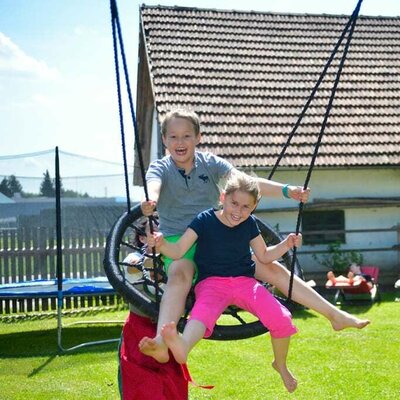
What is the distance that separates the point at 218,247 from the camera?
286 cm

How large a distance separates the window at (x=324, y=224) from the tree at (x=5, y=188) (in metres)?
4.36

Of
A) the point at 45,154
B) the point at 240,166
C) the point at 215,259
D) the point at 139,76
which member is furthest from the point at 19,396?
the point at 139,76

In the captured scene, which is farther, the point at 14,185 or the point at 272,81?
the point at 272,81

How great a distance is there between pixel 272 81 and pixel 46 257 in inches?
196

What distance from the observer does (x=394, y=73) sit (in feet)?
39.2

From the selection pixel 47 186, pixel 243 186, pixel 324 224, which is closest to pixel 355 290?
pixel 324 224

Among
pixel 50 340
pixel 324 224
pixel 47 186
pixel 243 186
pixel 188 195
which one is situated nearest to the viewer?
pixel 243 186

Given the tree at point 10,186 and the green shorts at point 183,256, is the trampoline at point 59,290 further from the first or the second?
the green shorts at point 183,256

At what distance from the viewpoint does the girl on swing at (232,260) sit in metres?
2.75

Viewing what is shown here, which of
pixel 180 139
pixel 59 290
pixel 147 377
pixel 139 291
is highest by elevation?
pixel 180 139

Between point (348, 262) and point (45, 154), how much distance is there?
4.48m

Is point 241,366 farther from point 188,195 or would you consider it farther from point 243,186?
point 243,186

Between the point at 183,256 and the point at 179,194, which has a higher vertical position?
the point at 179,194

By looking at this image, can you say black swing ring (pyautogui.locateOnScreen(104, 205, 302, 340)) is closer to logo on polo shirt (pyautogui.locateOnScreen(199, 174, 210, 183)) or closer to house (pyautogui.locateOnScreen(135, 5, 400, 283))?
logo on polo shirt (pyautogui.locateOnScreen(199, 174, 210, 183))
